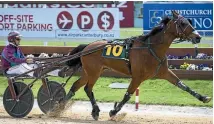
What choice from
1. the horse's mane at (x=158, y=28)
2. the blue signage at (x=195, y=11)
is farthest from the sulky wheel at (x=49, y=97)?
the blue signage at (x=195, y=11)

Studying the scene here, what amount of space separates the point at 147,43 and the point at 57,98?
92.1 inches

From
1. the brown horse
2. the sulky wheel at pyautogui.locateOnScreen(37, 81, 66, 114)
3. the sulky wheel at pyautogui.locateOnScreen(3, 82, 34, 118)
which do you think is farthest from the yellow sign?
the sulky wheel at pyautogui.locateOnScreen(3, 82, 34, 118)

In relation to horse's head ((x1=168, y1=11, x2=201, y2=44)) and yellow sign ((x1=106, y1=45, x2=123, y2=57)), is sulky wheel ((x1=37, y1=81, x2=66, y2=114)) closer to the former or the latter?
yellow sign ((x1=106, y1=45, x2=123, y2=57))

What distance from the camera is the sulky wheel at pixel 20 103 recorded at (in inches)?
422

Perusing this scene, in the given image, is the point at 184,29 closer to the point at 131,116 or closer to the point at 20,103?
the point at 131,116

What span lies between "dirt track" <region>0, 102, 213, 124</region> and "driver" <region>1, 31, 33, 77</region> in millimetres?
946

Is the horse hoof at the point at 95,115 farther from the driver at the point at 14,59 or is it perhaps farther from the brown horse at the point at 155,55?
the driver at the point at 14,59

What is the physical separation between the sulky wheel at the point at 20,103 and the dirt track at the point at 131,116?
141 millimetres

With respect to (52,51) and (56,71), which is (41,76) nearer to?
(56,71)

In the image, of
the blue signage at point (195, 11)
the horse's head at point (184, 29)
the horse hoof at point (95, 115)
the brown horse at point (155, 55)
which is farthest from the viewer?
the blue signage at point (195, 11)

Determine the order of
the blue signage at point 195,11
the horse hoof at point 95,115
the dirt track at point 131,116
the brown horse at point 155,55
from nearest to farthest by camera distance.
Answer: the brown horse at point 155,55
the dirt track at point 131,116
the horse hoof at point 95,115
the blue signage at point 195,11

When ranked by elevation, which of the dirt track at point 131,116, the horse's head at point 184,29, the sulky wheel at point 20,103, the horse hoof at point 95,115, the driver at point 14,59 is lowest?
the dirt track at point 131,116

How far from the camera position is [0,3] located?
21547 millimetres

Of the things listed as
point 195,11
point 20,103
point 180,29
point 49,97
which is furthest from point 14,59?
point 195,11
